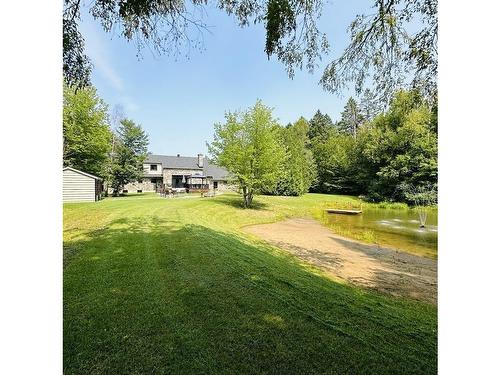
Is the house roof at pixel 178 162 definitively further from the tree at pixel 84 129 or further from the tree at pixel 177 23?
the tree at pixel 177 23

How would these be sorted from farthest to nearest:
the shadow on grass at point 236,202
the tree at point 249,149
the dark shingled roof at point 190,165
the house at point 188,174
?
the dark shingled roof at point 190,165
the house at point 188,174
the shadow on grass at point 236,202
the tree at point 249,149

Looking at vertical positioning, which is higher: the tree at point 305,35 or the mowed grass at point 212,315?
the tree at point 305,35

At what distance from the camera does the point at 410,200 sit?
9.48m

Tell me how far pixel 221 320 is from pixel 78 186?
190 centimetres

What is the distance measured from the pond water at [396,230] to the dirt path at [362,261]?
616 millimetres

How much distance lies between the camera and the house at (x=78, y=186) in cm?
222

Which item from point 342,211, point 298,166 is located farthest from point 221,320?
point 298,166

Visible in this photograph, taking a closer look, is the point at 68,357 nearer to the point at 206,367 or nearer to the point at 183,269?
the point at 206,367

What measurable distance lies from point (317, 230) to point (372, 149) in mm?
4663

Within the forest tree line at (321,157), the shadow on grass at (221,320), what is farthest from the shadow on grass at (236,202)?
the shadow on grass at (221,320)

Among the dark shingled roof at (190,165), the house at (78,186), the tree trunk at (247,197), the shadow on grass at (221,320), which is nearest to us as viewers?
the shadow on grass at (221,320)

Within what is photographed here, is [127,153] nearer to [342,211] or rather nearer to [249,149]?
[249,149]

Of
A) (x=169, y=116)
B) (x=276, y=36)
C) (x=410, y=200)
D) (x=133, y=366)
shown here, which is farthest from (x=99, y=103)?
(x=410, y=200)

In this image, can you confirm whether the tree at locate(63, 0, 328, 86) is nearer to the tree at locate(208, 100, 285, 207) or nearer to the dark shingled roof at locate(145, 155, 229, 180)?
the tree at locate(208, 100, 285, 207)
